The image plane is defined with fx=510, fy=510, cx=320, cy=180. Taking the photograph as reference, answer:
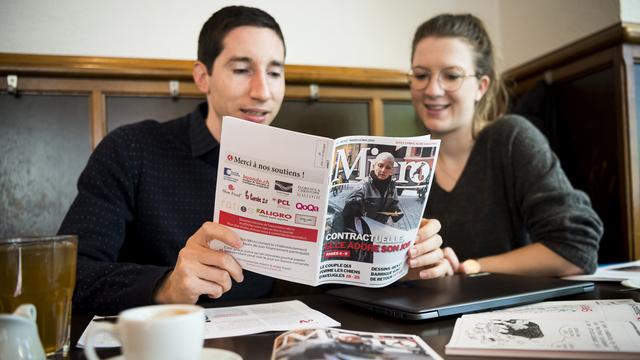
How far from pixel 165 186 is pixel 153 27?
2.75ft

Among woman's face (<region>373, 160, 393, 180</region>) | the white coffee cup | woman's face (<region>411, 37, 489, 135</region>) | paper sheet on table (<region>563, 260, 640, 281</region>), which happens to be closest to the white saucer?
the white coffee cup

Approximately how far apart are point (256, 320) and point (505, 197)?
952 millimetres

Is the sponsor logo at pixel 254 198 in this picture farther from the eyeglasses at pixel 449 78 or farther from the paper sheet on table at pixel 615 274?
the eyeglasses at pixel 449 78

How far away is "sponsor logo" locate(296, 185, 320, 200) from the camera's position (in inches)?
29.0

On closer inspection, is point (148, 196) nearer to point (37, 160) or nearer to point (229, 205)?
point (229, 205)

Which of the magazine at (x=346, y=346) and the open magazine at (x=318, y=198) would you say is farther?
the open magazine at (x=318, y=198)

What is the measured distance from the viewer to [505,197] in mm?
1457

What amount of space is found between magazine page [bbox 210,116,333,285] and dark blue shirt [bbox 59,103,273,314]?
390mm

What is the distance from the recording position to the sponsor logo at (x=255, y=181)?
74 cm

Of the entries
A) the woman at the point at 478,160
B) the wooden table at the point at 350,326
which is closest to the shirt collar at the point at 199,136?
the wooden table at the point at 350,326

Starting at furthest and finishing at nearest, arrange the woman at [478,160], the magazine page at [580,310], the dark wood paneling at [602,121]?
1. the dark wood paneling at [602,121]
2. the woman at [478,160]
3. the magazine page at [580,310]

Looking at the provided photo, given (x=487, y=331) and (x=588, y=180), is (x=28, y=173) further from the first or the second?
(x=588, y=180)

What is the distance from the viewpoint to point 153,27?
177cm

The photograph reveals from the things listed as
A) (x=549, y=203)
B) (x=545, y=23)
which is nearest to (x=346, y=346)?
(x=549, y=203)
